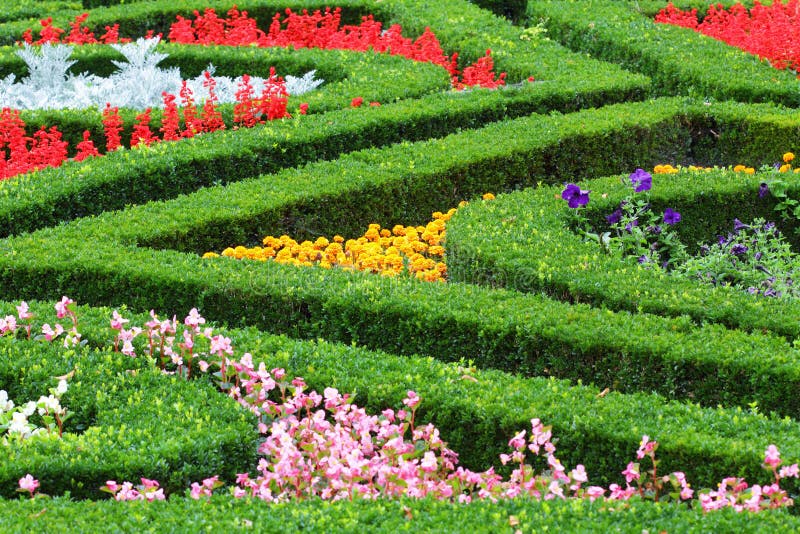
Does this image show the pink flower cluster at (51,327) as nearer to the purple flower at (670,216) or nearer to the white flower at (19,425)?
the white flower at (19,425)

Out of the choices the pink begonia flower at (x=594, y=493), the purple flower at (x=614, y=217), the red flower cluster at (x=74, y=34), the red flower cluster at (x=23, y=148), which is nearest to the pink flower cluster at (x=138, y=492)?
the pink begonia flower at (x=594, y=493)

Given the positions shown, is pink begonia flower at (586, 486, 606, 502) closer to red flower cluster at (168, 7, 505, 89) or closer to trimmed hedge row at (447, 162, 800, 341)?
trimmed hedge row at (447, 162, 800, 341)

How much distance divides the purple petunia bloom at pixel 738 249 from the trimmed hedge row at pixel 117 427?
409cm

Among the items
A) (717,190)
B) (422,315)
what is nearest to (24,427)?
(422,315)

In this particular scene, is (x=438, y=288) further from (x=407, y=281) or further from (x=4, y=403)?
(x=4, y=403)

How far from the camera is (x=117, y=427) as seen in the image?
5535 millimetres

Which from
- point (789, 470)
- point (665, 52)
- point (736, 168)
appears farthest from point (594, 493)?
point (665, 52)

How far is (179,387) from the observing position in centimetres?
592

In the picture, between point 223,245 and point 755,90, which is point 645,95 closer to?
point 755,90

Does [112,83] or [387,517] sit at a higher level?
[387,517]

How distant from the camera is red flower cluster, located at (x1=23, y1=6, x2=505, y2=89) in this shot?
13852mm

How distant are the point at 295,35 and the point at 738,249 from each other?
8.13 m

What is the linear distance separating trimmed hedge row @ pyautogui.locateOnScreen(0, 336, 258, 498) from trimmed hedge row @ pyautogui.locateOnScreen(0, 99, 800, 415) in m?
1.27

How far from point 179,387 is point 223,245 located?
9.58 ft
